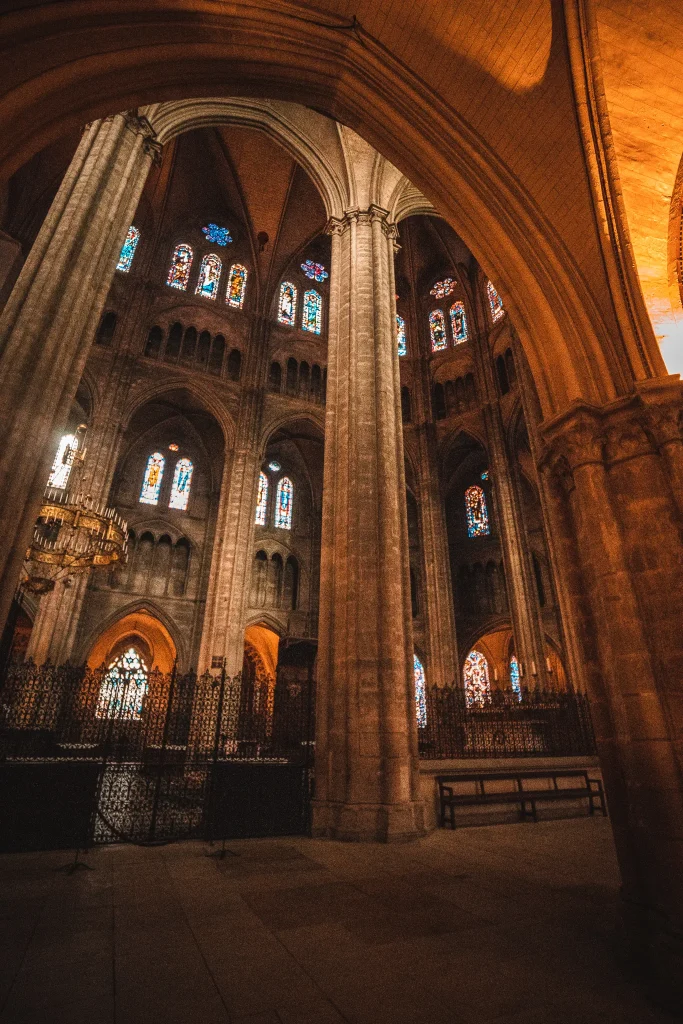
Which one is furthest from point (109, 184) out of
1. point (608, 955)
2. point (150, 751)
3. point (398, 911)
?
point (608, 955)

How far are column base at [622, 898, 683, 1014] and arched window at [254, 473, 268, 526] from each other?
19792 mm

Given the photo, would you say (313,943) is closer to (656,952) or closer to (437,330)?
(656,952)

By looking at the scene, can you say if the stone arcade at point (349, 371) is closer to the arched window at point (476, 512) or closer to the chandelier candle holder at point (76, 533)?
the arched window at point (476, 512)

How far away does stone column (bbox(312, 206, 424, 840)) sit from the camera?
694cm

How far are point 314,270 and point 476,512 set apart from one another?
13.4 m

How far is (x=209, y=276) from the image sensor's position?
21.7m

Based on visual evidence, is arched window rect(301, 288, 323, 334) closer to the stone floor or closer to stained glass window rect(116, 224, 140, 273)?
stained glass window rect(116, 224, 140, 273)

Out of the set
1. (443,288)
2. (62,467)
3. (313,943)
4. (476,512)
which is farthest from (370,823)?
(443,288)

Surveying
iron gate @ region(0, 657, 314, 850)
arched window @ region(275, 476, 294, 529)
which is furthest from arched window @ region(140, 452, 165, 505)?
iron gate @ region(0, 657, 314, 850)

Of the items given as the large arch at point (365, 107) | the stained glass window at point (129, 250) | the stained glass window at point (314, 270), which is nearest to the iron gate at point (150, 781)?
the large arch at point (365, 107)

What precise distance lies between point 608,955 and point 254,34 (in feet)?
24.8

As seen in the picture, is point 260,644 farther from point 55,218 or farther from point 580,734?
point 55,218

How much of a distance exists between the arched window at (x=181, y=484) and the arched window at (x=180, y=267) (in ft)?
22.6

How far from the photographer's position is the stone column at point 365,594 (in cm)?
694
